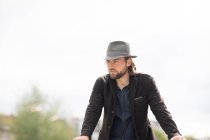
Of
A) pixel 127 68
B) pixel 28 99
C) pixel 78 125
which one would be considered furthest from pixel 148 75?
pixel 78 125

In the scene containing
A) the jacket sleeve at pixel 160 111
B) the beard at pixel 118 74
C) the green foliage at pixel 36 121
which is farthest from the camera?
the green foliage at pixel 36 121

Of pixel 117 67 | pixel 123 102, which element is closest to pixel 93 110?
pixel 123 102

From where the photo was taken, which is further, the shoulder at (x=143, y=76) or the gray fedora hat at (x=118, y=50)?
the shoulder at (x=143, y=76)

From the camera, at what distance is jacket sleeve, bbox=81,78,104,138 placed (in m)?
8.35

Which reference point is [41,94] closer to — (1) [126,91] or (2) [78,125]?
(2) [78,125]

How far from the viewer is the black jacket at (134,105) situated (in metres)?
8.30

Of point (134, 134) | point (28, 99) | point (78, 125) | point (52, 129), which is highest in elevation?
point (134, 134)

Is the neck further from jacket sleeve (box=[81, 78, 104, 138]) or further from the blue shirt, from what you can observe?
jacket sleeve (box=[81, 78, 104, 138])

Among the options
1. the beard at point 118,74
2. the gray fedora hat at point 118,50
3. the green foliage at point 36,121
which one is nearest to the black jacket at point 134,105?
the beard at point 118,74

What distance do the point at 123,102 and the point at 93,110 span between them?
1.37 feet

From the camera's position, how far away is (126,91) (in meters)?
8.58

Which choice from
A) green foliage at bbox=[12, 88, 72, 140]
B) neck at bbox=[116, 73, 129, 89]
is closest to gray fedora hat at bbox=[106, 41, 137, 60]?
neck at bbox=[116, 73, 129, 89]

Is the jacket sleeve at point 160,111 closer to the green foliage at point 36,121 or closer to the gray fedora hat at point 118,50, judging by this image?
the gray fedora hat at point 118,50

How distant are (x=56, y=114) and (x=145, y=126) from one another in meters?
66.0
